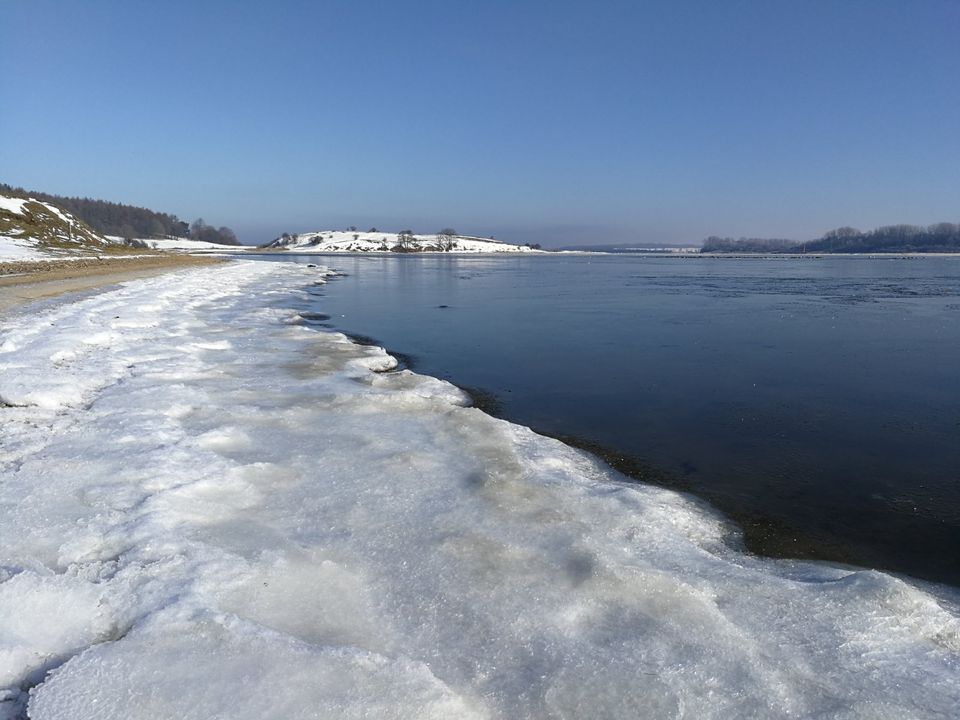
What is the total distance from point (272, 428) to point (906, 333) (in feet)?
48.2

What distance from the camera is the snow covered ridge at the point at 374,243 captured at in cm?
14388

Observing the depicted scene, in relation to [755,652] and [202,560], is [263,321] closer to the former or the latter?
[202,560]

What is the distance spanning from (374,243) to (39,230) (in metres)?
88.3

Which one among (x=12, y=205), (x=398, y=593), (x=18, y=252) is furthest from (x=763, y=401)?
(x=12, y=205)

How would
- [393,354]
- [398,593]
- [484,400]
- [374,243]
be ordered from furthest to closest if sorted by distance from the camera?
1. [374,243]
2. [393,354]
3. [484,400]
4. [398,593]

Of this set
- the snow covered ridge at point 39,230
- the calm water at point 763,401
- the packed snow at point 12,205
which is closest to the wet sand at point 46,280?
the calm water at point 763,401

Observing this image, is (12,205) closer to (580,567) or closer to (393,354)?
(393,354)

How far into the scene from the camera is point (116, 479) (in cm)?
484

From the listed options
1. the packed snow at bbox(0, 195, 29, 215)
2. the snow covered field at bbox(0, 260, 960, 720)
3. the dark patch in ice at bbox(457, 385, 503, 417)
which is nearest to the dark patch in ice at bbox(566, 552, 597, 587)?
the snow covered field at bbox(0, 260, 960, 720)

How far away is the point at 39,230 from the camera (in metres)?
66.1

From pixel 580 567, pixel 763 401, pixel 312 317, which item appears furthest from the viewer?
pixel 312 317

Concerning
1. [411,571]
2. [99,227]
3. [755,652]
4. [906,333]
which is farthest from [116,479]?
[99,227]

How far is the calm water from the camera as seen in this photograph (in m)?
4.98

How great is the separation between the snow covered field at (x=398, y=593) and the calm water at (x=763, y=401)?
0.76 m
